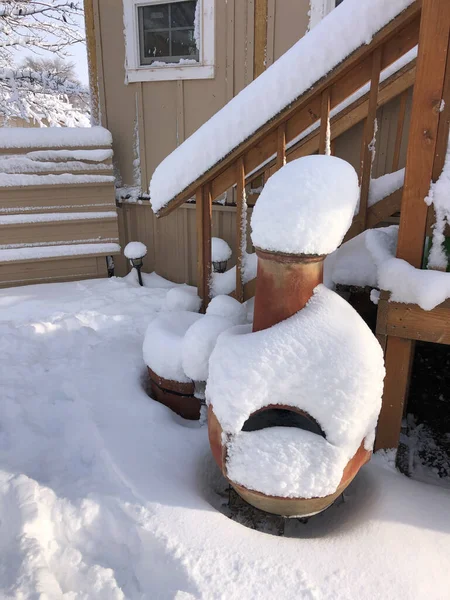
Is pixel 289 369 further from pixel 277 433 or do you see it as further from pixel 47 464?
pixel 47 464

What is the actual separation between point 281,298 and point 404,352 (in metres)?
0.85

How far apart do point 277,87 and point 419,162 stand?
2.61ft

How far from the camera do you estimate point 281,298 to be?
1.82 meters

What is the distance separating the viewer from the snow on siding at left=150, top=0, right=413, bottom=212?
2004 millimetres

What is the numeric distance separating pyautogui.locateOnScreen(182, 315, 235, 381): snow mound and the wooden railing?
460 mm

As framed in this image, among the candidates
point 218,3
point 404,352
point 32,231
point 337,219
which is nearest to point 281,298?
point 337,219

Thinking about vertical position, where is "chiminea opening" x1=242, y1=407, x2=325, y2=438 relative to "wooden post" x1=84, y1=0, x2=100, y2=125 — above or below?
below

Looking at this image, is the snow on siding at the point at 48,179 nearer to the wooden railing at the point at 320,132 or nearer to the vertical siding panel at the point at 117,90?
the vertical siding panel at the point at 117,90

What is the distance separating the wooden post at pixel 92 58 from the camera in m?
5.24

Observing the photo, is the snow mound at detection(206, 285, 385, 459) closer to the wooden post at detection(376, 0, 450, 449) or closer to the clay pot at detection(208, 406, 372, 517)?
the clay pot at detection(208, 406, 372, 517)

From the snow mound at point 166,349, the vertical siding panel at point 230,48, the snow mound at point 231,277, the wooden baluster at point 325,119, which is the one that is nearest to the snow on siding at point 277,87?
the wooden baluster at point 325,119

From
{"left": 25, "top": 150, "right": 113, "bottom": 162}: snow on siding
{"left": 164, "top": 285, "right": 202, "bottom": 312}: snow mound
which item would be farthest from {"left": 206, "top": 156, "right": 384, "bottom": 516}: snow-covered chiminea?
{"left": 25, "top": 150, "right": 113, "bottom": 162}: snow on siding

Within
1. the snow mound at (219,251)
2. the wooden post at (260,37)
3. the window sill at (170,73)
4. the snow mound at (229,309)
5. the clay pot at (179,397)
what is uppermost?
the wooden post at (260,37)

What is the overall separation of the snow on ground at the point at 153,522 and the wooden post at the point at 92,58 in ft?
13.1
